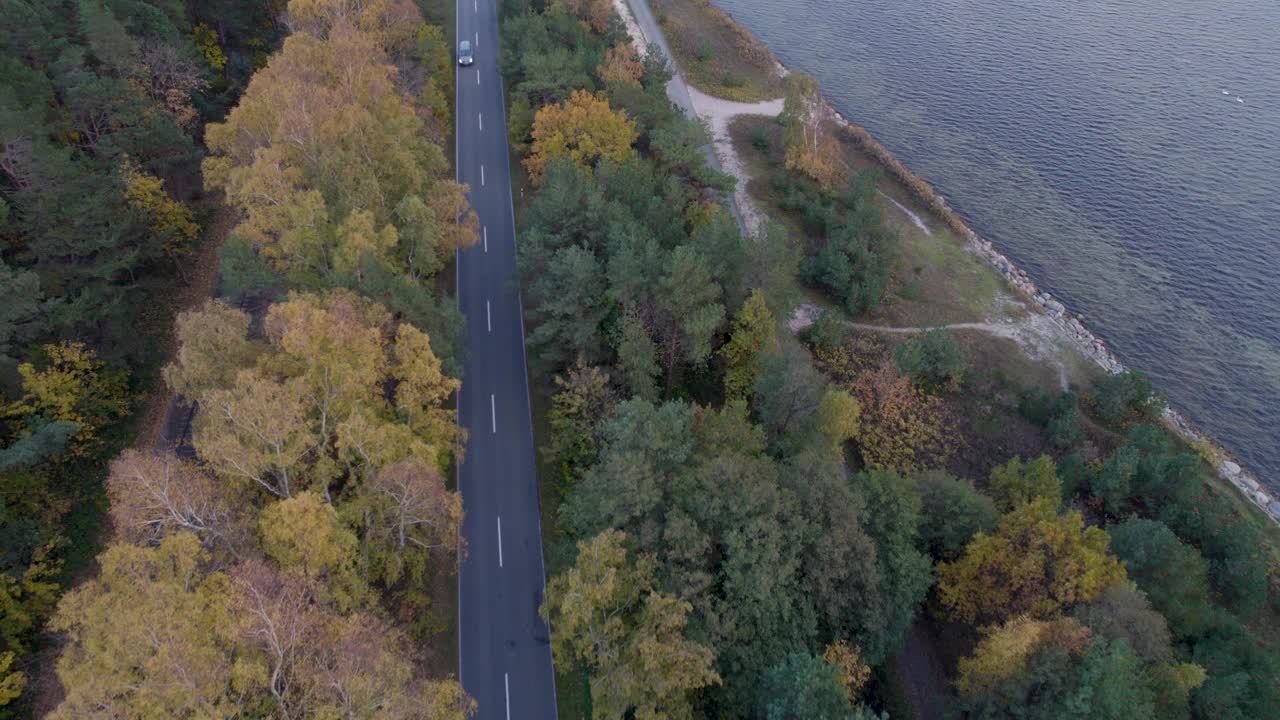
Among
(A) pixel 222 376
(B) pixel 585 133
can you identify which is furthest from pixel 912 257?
(A) pixel 222 376

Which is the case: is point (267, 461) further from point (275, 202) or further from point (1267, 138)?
point (1267, 138)

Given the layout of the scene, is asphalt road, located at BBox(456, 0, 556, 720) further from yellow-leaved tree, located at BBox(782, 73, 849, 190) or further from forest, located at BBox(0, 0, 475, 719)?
yellow-leaved tree, located at BBox(782, 73, 849, 190)

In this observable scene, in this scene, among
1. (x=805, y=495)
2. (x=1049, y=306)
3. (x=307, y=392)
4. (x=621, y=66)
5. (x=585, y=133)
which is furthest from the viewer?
(x=1049, y=306)

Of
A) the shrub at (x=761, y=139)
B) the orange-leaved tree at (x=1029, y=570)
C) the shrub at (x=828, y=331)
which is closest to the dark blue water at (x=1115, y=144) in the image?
the shrub at (x=761, y=139)

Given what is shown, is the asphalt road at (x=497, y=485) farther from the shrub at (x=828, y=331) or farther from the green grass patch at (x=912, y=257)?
the green grass patch at (x=912, y=257)

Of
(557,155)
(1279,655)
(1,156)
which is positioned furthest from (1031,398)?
(1,156)

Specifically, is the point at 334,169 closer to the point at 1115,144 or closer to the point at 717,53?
the point at 717,53

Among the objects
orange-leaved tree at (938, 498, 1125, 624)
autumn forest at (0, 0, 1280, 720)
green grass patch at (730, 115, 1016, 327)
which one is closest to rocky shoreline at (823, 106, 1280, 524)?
green grass patch at (730, 115, 1016, 327)
